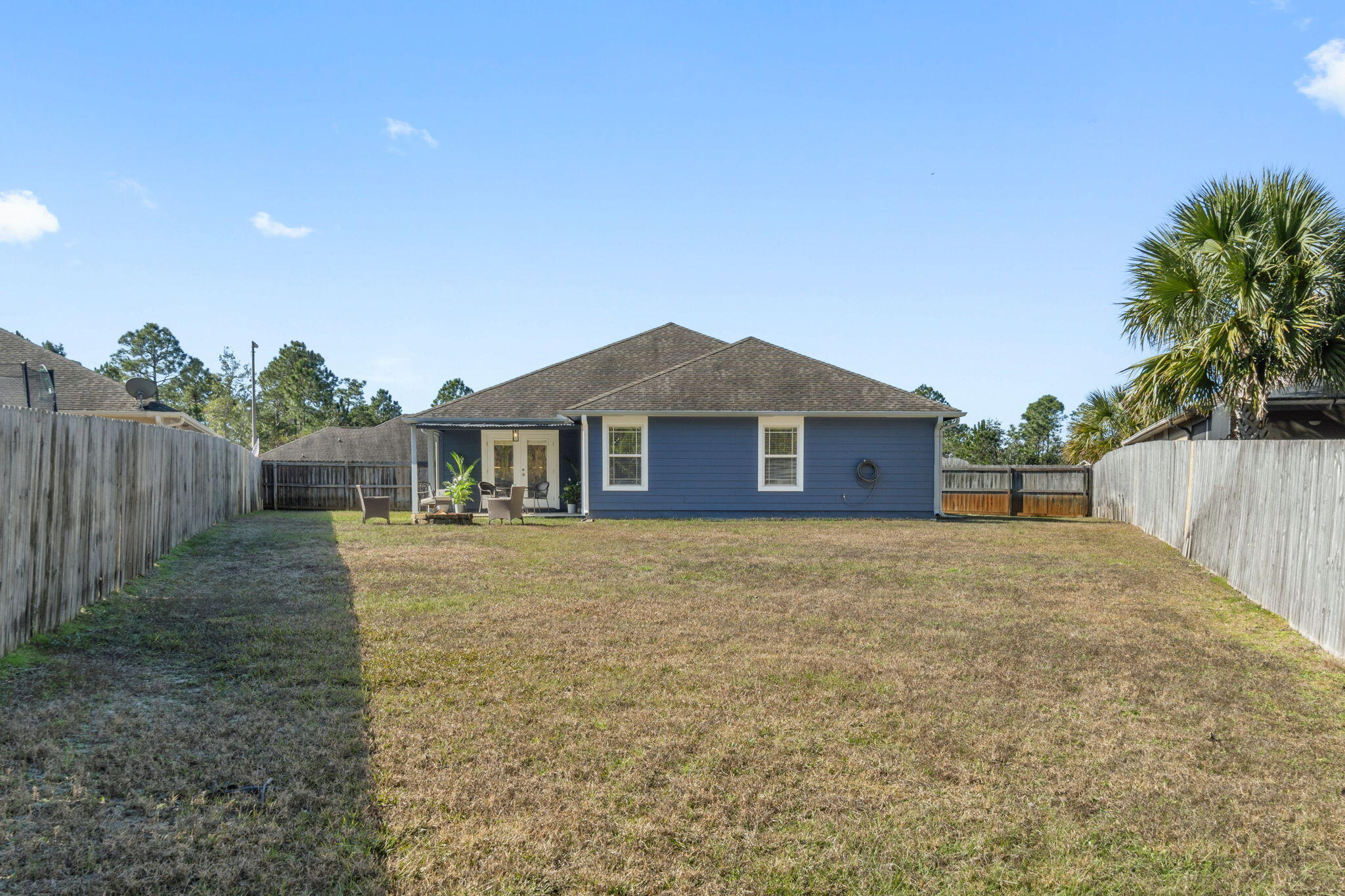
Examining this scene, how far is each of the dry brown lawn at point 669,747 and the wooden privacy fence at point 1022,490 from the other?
53.9 feet

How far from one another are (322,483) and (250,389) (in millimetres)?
37728

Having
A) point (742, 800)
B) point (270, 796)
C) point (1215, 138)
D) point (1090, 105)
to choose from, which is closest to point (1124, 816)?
point (742, 800)

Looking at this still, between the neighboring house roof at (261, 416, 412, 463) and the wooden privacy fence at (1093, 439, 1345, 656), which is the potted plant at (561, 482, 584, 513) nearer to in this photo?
the wooden privacy fence at (1093, 439, 1345, 656)

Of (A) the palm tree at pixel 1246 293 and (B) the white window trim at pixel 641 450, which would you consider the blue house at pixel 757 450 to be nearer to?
(B) the white window trim at pixel 641 450

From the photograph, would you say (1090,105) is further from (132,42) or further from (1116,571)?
(132,42)

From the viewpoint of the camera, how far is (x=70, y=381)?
1888 cm

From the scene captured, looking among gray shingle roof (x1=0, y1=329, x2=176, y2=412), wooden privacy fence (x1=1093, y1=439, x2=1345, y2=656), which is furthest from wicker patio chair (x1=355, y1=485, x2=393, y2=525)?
wooden privacy fence (x1=1093, y1=439, x2=1345, y2=656)

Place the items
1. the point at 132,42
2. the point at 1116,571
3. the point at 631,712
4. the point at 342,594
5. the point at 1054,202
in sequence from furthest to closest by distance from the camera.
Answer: the point at 1054,202, the point at 132,42, the point at 1116,571, the point at 342,594, the point at 631,712

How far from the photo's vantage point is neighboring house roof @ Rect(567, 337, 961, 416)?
1912 centimetres

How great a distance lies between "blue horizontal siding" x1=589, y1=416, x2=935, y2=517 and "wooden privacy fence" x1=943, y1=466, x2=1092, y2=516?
587 cm

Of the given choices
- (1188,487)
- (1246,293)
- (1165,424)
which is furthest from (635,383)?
(1165,424)

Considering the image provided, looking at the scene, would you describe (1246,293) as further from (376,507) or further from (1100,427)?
(376,507)

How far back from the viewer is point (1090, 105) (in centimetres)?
1374

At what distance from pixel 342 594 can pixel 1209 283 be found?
44.5ft
